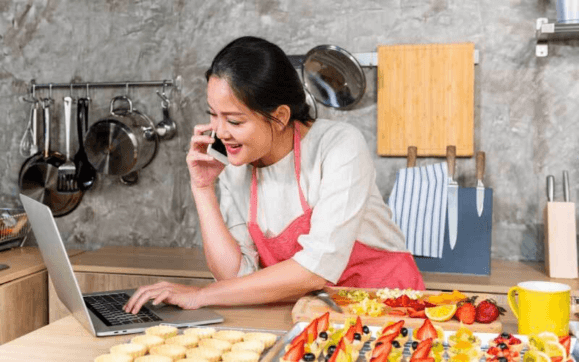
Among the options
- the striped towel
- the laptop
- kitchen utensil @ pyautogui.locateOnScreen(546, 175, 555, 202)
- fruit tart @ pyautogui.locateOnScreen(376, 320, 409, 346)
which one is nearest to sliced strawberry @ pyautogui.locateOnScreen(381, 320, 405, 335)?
fruit tart @ pyautogui.locateOnScreen(376, 320, 409, 346)

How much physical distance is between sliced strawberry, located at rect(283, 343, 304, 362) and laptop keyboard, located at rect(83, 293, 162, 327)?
414mm

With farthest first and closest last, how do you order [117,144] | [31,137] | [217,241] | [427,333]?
[31,137] → [117,144] → [217,241] → [427,333]

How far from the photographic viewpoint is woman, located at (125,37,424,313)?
60.3 inches

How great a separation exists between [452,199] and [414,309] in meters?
1.24

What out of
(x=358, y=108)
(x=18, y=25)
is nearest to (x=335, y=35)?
(x=358, y=108)

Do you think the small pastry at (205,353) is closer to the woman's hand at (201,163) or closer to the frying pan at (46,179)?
the woman's hand at (201,163)

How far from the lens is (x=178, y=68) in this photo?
293 centimetres

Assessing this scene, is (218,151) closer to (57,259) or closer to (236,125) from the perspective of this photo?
(236,125)

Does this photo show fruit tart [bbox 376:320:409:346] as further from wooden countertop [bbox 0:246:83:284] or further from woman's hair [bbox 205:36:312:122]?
wooden countertop [bbox 0:246:83:284]

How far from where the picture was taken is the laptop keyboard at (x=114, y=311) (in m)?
1.38

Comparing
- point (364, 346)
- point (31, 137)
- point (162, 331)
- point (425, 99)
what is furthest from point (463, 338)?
point (31, 137)

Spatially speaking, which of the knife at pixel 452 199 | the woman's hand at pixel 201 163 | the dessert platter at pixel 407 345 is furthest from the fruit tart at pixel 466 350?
the knife at pixel 452 199

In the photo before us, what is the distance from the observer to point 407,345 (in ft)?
3.82

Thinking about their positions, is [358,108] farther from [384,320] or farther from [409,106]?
[384,320]
